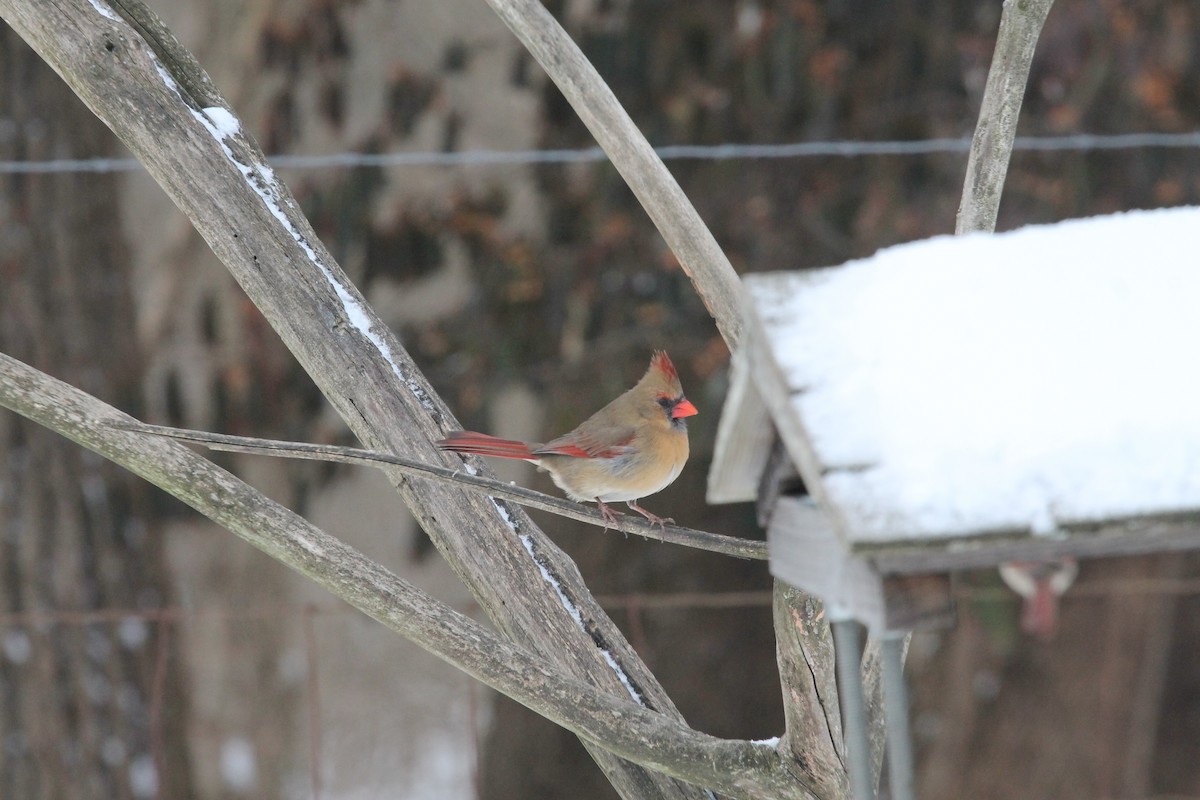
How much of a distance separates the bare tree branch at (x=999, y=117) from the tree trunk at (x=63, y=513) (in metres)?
2.69

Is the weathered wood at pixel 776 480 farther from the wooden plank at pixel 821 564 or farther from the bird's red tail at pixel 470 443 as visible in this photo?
the bird's red tail at pixel 470 443

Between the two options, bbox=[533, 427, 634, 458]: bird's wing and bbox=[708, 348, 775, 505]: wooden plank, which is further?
bbox=[533, 427, 634, 458]: bird's wing

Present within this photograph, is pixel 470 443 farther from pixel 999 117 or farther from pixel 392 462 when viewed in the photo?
pixel 999 117

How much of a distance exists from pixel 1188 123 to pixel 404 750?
3464 mm

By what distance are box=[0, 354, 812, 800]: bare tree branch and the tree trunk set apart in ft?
6.69

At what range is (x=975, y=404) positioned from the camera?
3.38 feet

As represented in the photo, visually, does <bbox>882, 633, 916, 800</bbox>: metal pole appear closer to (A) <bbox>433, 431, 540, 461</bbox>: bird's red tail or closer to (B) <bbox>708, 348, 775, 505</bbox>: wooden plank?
(B) <bbox>708, 348, 775, 505</bbox>: wooden plank

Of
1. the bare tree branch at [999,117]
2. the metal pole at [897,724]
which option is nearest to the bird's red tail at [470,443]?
the bare tree branch at [999,117]

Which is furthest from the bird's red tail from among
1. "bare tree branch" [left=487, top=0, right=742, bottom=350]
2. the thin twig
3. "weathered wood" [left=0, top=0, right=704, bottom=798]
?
"bare tree branch" [left=487, top=0, right=742, bottom=350]

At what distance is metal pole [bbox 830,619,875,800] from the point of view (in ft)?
3.91

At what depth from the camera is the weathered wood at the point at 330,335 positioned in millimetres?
1885

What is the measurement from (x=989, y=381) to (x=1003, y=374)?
0.02 m

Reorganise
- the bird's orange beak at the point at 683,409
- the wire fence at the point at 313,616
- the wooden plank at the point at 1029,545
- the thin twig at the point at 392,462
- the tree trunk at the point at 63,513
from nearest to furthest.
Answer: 1. the wooden plank at the point at 1029,545
2. the thin twig at the point at 392,462
3. the bird's orange beak at the point at 683,409
4. the wire fence at the point at 313,616
5. the tree trunk at the point at 63,513

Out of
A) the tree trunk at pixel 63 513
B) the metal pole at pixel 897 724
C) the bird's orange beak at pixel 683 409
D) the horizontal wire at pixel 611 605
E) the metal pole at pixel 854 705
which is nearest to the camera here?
the metal pole at pixel 897 724
